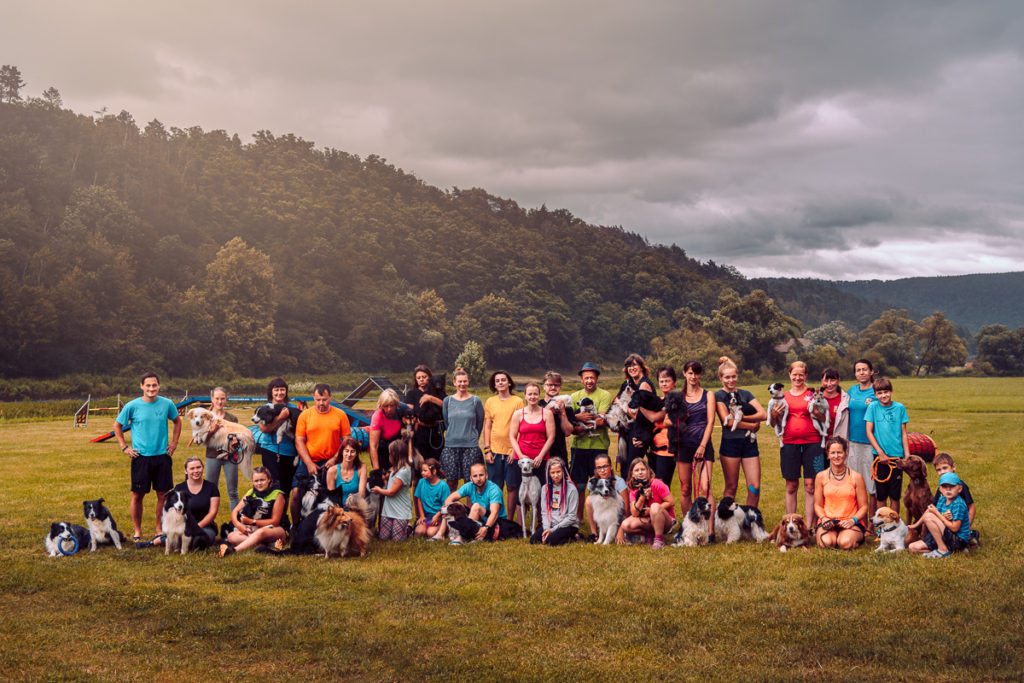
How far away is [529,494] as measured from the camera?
27.9ft

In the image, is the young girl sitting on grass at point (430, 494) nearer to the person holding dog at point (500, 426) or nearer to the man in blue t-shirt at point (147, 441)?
the person holding dog at point (500, 426)

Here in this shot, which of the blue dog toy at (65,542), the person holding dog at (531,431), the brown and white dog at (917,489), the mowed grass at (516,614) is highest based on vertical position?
the person holding dog at (531,431)

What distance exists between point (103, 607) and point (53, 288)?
5555 centimetres

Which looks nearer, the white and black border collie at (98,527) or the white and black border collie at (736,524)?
the white and black border collie at (98,527)

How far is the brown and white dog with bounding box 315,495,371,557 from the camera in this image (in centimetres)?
751

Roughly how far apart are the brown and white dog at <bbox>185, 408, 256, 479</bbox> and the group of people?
0.49 feet

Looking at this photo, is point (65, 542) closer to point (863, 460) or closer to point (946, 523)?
point (863, 460)

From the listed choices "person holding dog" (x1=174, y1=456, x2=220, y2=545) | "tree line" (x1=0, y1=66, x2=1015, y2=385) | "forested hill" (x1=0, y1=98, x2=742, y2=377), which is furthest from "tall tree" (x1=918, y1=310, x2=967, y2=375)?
"person holding dog" (x1=174, y1=456, x2=220, y2=545)

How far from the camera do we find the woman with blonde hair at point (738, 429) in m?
8.05

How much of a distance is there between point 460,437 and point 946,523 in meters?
5.17

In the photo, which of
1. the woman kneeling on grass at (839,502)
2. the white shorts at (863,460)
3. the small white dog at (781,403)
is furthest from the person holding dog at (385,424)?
the white shorts at (863,460)

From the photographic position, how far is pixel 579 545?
314 inches

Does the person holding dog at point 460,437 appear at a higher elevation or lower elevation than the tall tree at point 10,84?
lower

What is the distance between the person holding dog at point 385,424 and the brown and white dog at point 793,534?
14.3 ft
